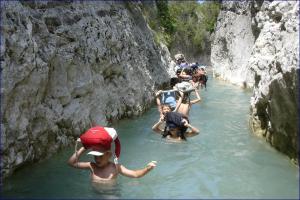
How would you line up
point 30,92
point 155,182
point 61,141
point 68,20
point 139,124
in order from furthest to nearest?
point 139,124
point 68,20
point 61,141
point 30,92
point 155,182

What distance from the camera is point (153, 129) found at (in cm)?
873

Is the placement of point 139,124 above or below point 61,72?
below

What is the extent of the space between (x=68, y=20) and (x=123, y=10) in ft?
15.1

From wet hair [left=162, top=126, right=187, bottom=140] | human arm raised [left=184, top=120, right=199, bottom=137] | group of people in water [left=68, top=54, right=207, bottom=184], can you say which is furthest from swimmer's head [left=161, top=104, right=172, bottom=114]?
human arm raised [left=184, top=120, right=199, bottom=137]

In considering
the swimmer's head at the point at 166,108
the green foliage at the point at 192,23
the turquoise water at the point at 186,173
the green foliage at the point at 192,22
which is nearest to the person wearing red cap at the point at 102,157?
the turquoise water at the point at 186,173

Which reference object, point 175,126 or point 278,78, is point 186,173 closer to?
point 175,126

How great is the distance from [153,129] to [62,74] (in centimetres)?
213

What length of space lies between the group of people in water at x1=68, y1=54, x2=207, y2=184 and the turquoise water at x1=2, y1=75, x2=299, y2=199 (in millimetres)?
261

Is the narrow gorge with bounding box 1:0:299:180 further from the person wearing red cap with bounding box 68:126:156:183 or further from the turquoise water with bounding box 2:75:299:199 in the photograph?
the person wearing red cap with bounding box 68:126:156:183

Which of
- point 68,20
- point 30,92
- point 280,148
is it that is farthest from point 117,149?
point 68,20

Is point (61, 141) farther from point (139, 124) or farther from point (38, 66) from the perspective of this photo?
point (139, 124)

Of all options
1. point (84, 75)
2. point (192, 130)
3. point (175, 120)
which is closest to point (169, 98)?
point (175, 120)

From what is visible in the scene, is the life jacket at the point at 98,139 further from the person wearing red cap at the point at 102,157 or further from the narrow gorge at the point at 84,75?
the narrow gorge at the point at 84,75

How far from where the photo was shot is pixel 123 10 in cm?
1455
